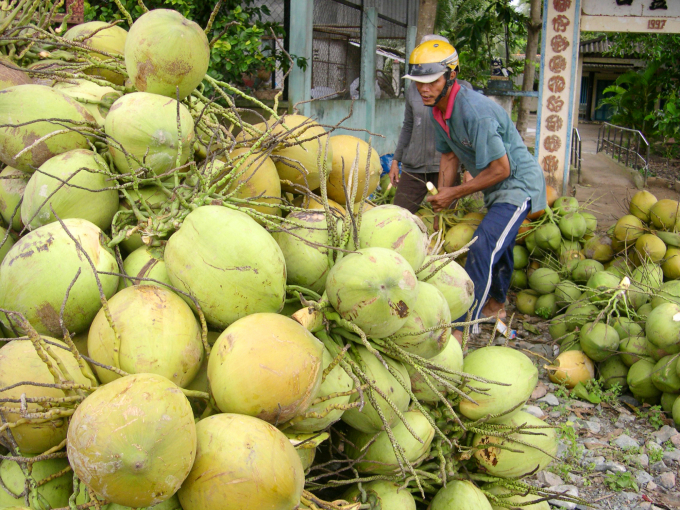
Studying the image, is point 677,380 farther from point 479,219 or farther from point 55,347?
point 55,347

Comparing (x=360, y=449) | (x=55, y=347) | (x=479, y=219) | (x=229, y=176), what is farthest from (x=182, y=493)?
(x=479, y=219)

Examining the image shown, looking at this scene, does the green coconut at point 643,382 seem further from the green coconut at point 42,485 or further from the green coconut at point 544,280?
the green coconut at point 42,485

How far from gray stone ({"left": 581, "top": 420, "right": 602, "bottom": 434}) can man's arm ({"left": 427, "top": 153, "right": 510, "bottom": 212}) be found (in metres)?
1.43

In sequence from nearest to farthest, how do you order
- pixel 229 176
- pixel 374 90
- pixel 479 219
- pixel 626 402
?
pixel 229 176 → pixel 626 402 → pixel 479 219 → pixel 374 90

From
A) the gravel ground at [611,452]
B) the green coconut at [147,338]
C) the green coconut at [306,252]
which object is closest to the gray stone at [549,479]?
the gravel ground at [611,452]

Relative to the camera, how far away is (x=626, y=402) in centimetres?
Answer: 323

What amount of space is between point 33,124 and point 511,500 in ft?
5.65

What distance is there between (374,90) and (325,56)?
97cm

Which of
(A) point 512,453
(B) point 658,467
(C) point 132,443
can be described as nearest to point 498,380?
(A) point 512,453

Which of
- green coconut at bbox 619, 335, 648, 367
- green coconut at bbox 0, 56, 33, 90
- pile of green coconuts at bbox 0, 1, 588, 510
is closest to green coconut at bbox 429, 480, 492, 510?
pile of green coconuts at bbox 0, 1, 588, 510

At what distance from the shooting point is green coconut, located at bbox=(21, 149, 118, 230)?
1435mm

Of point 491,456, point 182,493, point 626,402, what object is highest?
point 182,493

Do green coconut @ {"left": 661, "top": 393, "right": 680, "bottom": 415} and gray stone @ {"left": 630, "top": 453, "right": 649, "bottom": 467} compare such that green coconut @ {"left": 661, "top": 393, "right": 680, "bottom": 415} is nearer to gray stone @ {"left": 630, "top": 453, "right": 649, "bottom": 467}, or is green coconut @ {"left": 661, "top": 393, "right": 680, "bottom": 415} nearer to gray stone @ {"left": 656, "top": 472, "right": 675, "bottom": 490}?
gray stone @ {"left": 630, "top": 453, "right": 649, "bottom": 467}

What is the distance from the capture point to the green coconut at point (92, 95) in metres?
1.65
